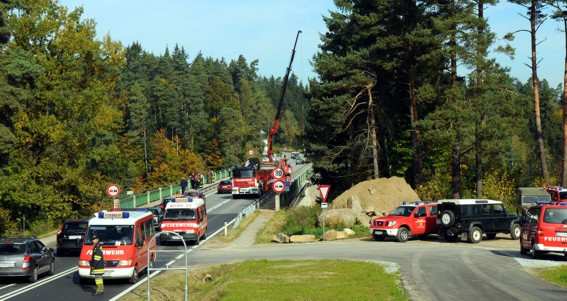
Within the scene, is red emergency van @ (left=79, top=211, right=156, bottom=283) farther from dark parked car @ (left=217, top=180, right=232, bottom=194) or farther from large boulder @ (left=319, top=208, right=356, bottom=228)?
dark parked car @ (left=217, top=180, right=232, bottom=194)

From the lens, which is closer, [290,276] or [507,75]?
[290,276]

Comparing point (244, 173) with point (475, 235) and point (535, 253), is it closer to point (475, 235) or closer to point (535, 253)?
point (475, 235)

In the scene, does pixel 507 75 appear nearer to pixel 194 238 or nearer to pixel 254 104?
pixel 194 238

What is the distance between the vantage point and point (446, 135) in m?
42.4

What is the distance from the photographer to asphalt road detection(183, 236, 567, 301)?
1733 cm

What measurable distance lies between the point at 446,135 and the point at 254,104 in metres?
126

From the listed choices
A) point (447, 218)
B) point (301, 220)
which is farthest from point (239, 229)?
point (447, 218)

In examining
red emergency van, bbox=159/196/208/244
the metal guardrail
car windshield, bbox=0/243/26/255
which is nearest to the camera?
car windshield, bbox=0/243/26/255

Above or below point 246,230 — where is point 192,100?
above

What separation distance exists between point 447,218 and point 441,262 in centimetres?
875

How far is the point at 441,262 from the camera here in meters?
24.1

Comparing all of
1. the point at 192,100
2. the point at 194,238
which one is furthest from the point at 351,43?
the point at 192,100

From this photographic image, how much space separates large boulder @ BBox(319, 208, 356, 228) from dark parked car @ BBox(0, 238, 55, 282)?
17.1 metres

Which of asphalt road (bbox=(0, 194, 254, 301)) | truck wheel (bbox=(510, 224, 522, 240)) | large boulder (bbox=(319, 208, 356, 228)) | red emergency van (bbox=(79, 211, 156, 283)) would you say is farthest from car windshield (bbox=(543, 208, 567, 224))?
large boulder (bbox=(319, 208, 356, 228))
